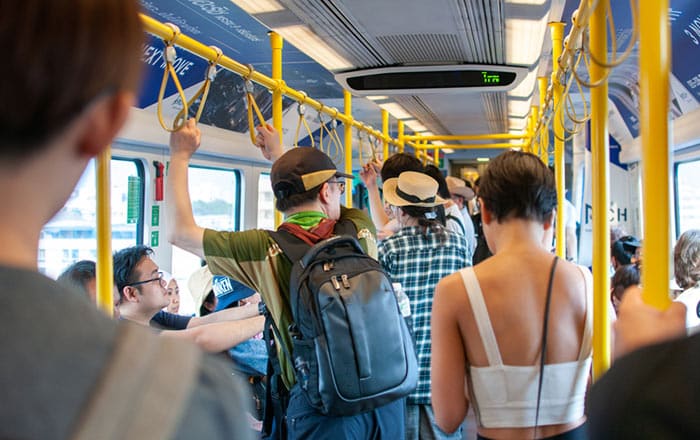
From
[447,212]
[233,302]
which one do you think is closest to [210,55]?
[233,302]

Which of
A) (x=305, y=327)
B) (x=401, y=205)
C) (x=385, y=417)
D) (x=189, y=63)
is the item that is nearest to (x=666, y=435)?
(x=305, y=327)

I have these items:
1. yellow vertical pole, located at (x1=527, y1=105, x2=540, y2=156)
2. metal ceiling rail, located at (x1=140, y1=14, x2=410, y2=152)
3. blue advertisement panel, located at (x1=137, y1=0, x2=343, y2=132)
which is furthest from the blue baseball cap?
yellow vertical pole, located at (x1=527, y1=105, x2=540, y2=156)

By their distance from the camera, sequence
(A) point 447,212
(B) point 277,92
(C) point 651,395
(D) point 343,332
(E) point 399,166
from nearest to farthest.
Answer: (C) point 651,395
(D) point 343,332
(B) point 277,92
(E) point 399,166
(A) point 447,212

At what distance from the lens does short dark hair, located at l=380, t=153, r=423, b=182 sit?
3793 mm

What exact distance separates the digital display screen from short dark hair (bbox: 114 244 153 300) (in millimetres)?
1548

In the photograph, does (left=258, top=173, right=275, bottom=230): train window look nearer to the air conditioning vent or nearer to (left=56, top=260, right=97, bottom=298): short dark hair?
the air conditioning vent

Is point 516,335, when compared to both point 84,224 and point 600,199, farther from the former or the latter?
point 84,224

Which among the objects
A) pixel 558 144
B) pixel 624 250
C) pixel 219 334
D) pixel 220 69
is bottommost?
pixel 219 334

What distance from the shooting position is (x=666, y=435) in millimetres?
621

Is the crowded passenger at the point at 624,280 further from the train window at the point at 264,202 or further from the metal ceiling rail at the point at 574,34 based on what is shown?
the train window at the point at 264,202

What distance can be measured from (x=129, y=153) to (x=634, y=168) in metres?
7.82

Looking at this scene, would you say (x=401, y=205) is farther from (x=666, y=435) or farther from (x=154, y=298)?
(x=666, y=435)

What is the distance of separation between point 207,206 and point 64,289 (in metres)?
5.61

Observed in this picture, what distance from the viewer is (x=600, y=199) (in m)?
1.75
